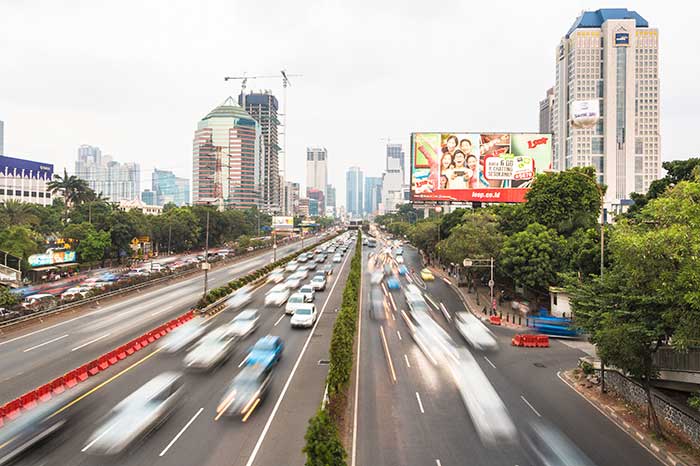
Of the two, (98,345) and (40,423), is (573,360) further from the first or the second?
(98,345)

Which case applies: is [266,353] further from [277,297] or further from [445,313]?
[445,313]

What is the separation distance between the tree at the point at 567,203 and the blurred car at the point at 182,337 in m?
34.7

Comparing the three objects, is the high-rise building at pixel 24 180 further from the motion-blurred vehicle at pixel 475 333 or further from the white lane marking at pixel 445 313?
the motion-blurred vehicle at pixel 475 333

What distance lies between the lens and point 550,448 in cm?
1502

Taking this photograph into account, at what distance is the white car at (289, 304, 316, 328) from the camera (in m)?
30.8

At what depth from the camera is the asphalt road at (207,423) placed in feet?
44.3

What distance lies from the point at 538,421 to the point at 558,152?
164692mm

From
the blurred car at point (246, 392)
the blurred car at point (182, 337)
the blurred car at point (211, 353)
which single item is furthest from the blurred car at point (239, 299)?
the blurred car at point (246, 392)

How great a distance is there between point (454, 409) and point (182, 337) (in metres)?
17.6

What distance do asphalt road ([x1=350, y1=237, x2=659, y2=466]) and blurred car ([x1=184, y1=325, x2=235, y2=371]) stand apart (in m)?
7.73

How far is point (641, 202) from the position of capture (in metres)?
47.7

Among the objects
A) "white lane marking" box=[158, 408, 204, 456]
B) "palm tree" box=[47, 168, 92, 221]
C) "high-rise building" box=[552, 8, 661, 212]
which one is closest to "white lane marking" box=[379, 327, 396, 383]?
"white lane marking" box=[158, 408, 204, 456]

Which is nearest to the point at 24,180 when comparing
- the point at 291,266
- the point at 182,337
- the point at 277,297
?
the point at 291,266

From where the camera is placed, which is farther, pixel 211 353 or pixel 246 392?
pixel 211 353
